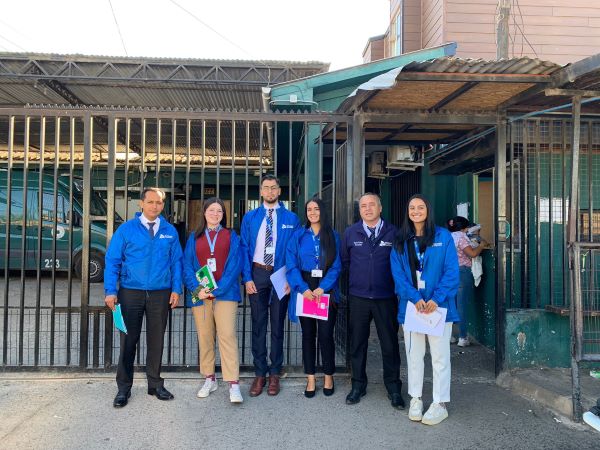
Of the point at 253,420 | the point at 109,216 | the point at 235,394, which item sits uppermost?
the point at 109,216

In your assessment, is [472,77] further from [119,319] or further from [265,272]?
[119,319]

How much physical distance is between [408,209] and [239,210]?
11.6m

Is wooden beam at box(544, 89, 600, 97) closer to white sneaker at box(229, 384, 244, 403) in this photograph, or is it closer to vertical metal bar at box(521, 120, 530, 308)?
vertical metal bar at box(521, 120, 530, 308)

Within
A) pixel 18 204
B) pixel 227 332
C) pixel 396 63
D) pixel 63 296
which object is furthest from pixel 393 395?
pixel 18 204

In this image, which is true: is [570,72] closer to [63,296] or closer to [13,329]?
[13,329]

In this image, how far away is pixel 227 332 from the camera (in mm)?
4137

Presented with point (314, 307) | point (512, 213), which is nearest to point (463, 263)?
point (512, 213)

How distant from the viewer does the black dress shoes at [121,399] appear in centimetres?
395

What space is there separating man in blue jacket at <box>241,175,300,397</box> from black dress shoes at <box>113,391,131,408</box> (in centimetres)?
106

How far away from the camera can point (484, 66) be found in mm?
3781

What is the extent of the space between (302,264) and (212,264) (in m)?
0.78

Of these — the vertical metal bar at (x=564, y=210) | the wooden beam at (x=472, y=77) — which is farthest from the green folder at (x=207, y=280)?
the vertical metal bar at (x=564, y=210)

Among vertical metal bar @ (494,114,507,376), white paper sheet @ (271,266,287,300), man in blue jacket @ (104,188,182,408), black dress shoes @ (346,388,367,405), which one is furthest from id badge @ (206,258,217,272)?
vertical metal bar @ (494,114,507,376)

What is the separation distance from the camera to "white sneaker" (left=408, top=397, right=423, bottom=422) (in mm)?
3763
